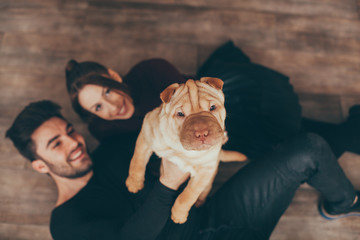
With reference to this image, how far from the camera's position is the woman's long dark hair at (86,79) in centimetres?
159

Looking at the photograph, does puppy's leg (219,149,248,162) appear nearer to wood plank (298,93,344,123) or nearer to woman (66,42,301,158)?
woman (66,42,301,158)

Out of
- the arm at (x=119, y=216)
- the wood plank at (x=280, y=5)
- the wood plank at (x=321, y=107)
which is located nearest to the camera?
the arm at (x=119, y=216)

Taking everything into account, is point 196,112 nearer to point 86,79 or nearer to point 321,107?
point 86,79

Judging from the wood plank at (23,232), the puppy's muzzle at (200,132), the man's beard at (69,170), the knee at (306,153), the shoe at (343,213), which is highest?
the puppy's muzzle at (200,132)

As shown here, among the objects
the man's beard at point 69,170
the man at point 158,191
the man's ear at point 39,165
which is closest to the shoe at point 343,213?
the man at point 158,191

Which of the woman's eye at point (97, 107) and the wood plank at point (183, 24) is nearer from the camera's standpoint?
the woman's eye at point (97, 107)

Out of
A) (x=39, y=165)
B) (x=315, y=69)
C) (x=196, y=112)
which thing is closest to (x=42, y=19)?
(x=39, y=165)

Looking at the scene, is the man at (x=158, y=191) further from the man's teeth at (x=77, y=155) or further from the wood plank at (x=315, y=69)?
the wood plank at (x=315, y=69)

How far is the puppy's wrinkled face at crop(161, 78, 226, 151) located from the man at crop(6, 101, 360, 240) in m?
0.40

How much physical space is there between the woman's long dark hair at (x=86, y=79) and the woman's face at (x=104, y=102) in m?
0.02

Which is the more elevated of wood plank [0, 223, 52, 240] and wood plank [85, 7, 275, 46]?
wood plank [85, 7, 275, 46]

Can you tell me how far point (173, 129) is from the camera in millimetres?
1078

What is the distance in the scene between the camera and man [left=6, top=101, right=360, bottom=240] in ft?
4.58

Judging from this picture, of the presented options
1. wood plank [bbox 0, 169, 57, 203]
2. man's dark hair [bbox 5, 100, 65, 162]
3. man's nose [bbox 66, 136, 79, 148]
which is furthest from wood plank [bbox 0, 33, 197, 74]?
wood plank [bbox 0, 169, 57, 203]
